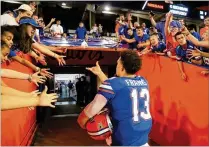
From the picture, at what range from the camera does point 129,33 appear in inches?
382

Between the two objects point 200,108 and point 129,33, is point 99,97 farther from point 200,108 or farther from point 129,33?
point 129,33

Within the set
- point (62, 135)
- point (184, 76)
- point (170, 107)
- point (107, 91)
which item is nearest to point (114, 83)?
point (107, 91)

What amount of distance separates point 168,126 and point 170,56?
1728mm

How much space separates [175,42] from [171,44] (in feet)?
0.70

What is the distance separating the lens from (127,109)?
3.04 m

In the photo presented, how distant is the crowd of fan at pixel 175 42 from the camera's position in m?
5.15

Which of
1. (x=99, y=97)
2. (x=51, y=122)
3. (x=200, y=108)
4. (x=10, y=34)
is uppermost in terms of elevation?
(x=10, y=34)

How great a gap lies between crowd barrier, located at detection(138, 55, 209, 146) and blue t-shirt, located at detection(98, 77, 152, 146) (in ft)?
8.53

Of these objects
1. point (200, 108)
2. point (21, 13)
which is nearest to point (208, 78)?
point (200, 108)

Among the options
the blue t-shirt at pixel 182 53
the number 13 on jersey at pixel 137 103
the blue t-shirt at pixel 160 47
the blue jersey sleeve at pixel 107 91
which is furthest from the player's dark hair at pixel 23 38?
the blue t-shirt at pixel 160 47

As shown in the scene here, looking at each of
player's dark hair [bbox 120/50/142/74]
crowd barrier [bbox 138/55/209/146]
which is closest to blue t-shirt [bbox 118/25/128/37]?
crowd barrier [bbox 138/55/209/146]

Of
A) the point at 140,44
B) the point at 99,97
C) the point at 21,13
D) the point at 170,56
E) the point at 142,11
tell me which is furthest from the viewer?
the point at 142,11

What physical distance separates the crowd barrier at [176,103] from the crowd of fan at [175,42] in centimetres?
18

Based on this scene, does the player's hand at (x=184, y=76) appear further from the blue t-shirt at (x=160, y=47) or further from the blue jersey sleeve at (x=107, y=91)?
the blue jersey sleeve at (x=107, y=91)
